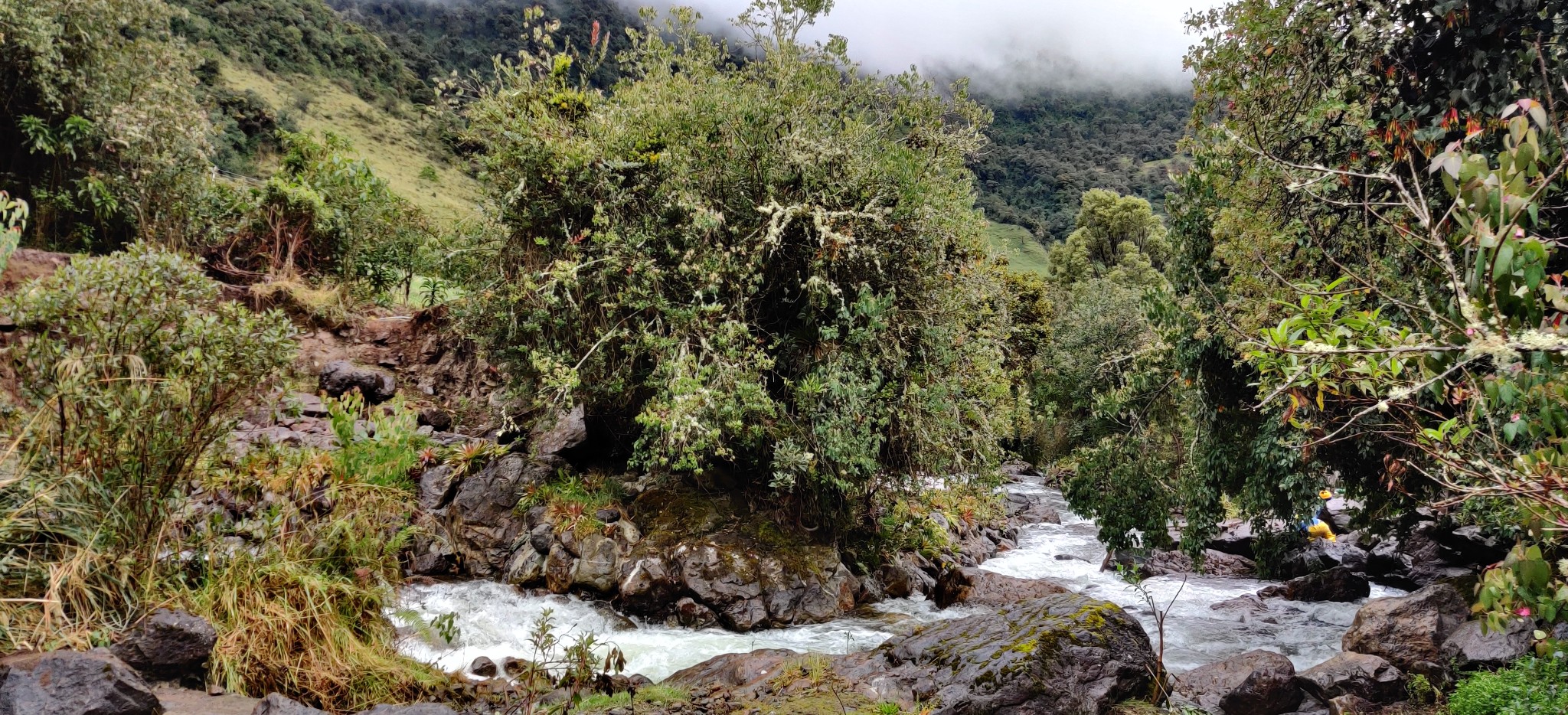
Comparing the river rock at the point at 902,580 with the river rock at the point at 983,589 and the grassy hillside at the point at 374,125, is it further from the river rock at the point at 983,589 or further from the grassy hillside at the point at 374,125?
the grassy hillside at the point at 374,125

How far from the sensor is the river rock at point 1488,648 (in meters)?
7.30

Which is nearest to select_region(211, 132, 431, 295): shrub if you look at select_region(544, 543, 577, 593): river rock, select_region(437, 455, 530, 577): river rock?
select_region(437, 455, 530, 577): river rock

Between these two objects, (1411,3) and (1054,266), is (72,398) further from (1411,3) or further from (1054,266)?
(1054,266)

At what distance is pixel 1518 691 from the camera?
20.0ft

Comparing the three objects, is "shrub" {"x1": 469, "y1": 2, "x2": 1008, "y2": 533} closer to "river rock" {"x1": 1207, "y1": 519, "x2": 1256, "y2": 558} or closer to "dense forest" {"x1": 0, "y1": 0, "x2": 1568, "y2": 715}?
"dense forest" {"x1": 0, "y1": 0, "x2": 1568, "y2": 715}

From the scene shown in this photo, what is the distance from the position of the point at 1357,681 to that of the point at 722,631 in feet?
20.7

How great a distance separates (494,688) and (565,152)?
6195 millimetres

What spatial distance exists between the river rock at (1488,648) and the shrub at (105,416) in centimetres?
1116

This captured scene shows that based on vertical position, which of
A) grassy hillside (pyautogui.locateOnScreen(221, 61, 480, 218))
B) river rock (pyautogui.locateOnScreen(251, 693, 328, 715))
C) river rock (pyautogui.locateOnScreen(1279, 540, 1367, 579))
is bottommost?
river rock (pyautogui.locateOnScreen(1279, 540, 1367, 579))

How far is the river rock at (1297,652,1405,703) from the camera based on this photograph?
7.07 meters

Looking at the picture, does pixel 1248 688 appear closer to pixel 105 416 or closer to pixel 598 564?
pixel 598 564

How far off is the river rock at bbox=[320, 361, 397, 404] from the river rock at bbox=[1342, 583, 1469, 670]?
48.5 ft

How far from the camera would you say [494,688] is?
6492mm

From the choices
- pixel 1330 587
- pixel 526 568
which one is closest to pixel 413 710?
pixel 526 568
